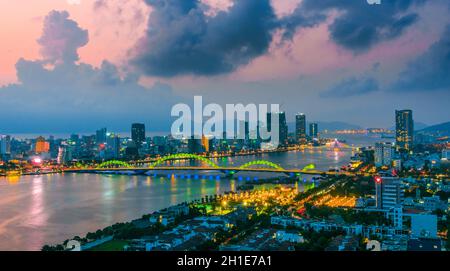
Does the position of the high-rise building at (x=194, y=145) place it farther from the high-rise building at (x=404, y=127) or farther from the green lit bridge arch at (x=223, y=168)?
the high-rise building at (x=404, y=127)

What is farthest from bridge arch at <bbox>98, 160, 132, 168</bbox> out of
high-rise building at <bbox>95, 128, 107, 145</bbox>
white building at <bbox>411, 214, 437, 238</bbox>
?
high-rise building at <bbox>95, 128, 107, 145</bbox>

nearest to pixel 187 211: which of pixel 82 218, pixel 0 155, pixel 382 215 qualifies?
pixel 82 218

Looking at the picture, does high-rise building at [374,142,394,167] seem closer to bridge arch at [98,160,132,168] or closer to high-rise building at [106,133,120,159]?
bridge arch at [98,160,132,168]

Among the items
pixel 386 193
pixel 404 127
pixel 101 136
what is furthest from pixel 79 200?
pixel 101 136

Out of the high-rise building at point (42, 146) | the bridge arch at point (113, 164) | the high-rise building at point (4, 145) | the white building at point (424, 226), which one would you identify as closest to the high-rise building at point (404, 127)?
the bridge arch at point (113, 164)

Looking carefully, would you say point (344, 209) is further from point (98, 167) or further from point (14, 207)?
point (98, 167)
